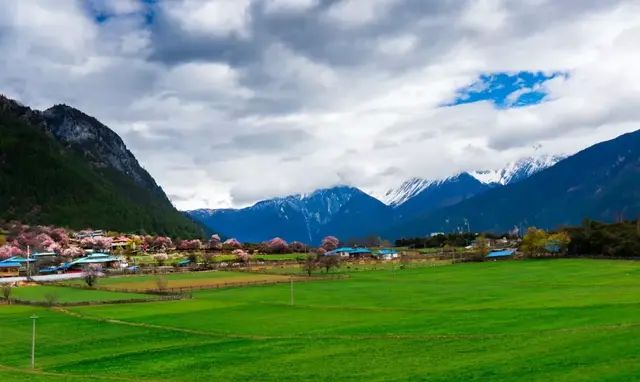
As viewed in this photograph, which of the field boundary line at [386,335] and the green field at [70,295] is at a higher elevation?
the green field at [70,295]

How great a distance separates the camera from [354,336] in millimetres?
54750

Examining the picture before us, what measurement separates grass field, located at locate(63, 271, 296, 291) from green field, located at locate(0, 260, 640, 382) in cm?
2606

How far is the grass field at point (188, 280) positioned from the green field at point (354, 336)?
2606 centimetres

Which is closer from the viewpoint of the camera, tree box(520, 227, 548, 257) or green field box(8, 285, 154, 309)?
green field box(8, 285, 154, 309)

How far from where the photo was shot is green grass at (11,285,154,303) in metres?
97.7

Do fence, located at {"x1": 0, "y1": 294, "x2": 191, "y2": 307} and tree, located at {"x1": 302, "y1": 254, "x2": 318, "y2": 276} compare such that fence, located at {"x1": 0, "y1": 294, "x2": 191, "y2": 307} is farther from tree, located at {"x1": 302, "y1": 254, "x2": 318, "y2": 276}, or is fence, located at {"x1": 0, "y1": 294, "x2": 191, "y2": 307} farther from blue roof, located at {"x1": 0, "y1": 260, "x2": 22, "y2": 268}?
blue roof, located at {"x1": 0, "y1": 260, "x2": 22, "y2": 268}

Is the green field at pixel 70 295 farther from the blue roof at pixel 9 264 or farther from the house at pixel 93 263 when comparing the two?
the blue roof at pixel 9 264

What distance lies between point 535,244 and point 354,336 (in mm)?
130210

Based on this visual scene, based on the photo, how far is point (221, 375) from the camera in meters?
42.6

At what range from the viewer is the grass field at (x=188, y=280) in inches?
4656

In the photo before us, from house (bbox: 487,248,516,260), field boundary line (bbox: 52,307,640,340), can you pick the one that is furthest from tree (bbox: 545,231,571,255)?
field boundary line (bbox: 52,307,640,340)

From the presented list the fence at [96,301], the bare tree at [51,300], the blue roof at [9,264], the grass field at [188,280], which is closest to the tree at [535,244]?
the grass field at [188,280]

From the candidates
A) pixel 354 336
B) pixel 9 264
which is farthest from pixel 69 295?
pixel 9 264

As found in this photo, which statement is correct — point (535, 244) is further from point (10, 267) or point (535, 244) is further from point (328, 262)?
point (10, 267)
